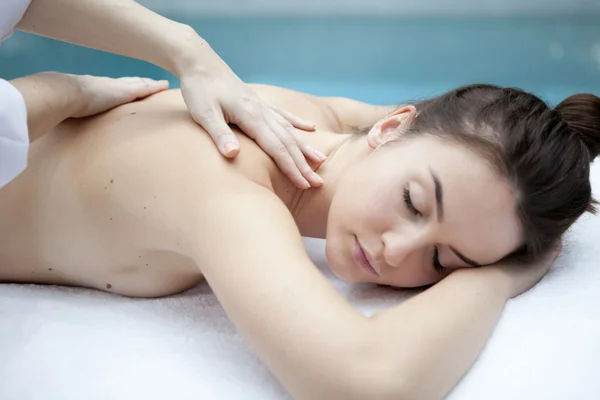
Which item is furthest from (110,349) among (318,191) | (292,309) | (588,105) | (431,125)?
(588,105)

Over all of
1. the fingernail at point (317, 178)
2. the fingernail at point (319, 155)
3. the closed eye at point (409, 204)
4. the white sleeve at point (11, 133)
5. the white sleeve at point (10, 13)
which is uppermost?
the white sleeve at point (10, 13)

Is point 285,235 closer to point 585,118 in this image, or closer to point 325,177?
point 325,177

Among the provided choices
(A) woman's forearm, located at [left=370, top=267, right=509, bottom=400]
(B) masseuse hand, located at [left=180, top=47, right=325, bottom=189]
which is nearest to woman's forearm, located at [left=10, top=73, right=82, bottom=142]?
(B) masseuse hand, located at [left=180, top=47, right=325, bottom=189]

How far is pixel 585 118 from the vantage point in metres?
0.92

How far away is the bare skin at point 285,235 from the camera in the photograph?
2.10ft

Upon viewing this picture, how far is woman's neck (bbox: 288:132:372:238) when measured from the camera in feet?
3.06

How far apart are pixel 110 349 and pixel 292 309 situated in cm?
26

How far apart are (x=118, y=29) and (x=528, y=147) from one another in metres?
0.58

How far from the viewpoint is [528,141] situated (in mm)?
797

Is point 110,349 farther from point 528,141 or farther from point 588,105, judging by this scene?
point 588,105

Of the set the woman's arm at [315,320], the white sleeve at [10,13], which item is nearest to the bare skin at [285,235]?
the woman's arm at [315,320]

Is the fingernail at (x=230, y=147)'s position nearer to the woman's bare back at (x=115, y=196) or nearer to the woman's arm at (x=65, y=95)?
the woman's bare back at (x=115, y=196)

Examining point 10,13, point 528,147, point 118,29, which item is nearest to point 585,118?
point 528,147

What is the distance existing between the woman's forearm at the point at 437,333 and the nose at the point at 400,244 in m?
0.06
